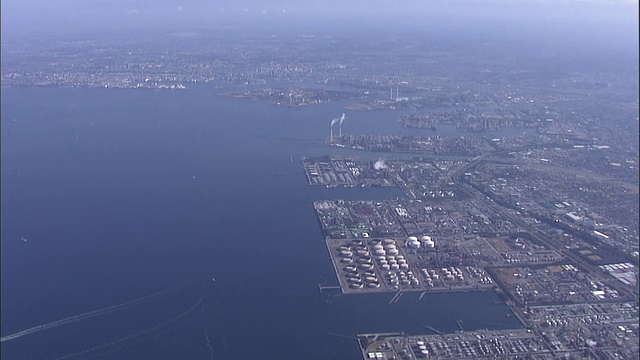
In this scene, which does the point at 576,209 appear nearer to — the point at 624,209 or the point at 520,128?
the point at 624,209

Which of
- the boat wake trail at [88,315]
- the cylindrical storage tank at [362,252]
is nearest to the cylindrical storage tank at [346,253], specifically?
the cylindrical storage tank at [362,252]

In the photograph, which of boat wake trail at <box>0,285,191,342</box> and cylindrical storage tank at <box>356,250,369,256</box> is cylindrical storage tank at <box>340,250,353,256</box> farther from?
boat wake trail at <box>0,285,191,342</box>

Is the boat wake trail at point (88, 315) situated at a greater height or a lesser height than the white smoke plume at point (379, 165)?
lesser

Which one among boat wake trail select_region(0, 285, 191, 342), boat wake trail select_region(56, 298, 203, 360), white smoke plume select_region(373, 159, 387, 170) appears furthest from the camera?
white smoke plume select_region(373, 159, 387, 170)

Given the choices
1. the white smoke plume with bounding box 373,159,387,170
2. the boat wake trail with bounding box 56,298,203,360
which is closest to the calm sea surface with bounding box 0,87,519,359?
the boat wake trail with bounding box 56,298,203,360

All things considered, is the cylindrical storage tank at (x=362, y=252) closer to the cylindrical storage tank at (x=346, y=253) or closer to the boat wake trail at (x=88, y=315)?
the cylindrical storage tank at (x=346, y=253)

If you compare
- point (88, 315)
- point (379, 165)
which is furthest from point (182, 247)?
point (379, 165)

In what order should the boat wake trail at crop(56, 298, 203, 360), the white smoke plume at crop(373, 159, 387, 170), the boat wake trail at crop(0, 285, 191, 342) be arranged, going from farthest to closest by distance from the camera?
the white smoke plume at crop(373, 159, 387, 170) → the boat wake trail at crop(0, 285, 191, 342) → the boat wake trail at crop(56, 298, 203, 360)
